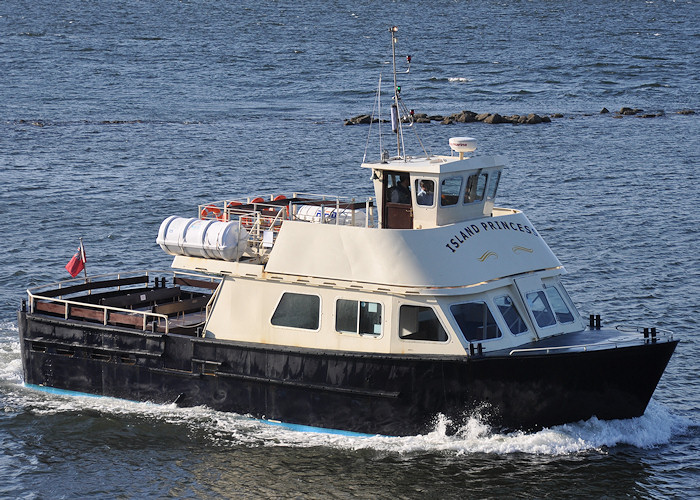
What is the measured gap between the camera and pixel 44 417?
2247cm

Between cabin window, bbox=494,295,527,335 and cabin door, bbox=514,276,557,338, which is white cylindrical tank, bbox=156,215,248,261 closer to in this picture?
cabin window, bbox=494,295,527,335

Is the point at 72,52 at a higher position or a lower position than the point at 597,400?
higher

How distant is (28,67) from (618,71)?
2092 inches

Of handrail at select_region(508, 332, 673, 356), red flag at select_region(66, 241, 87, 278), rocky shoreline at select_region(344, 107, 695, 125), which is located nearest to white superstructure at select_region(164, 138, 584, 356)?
handrail at select_region(508, 332, 673, 356)

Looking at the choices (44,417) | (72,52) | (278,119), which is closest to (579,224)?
(44,417)

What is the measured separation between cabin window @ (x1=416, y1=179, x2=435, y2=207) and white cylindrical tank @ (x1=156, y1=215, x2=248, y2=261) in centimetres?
362

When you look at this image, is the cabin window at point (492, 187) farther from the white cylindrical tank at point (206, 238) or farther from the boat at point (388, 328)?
the white cylindrical tank at point (206, 238)

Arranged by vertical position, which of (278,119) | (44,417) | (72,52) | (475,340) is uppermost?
(72,52)

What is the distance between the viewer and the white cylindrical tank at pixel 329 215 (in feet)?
71.1

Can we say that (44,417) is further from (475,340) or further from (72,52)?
(72,52)

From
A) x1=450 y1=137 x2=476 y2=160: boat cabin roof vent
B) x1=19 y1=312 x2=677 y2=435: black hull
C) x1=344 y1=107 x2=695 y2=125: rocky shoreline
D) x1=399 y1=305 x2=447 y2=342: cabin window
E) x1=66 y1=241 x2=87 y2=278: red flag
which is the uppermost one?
x1=344 y1=107 x2=695 y2=125: rocky shoreline

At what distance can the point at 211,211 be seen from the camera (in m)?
23.0

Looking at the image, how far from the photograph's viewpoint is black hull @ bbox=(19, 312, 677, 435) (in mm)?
19203

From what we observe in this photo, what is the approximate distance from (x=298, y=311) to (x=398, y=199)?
3.01 metres
